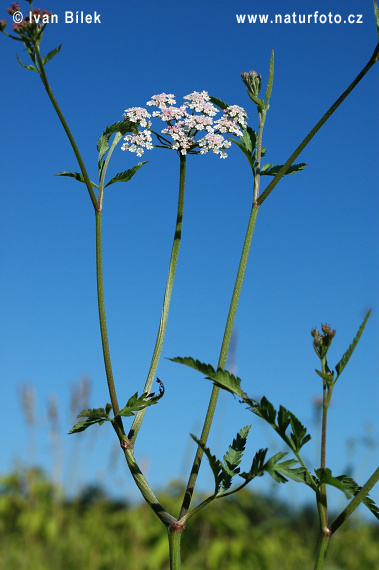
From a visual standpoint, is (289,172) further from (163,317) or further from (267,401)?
(267,401)

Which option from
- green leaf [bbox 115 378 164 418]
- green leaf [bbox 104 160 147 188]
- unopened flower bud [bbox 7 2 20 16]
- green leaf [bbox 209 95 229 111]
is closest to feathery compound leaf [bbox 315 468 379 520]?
green leaf [bbox 115 378 164 418]

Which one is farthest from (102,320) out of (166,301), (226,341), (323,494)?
(323,494)

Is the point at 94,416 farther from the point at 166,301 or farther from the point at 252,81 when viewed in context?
the point at 252,81

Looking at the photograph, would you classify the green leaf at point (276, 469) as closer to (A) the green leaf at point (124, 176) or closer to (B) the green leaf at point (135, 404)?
(B) the green leaf at point (135, 404)

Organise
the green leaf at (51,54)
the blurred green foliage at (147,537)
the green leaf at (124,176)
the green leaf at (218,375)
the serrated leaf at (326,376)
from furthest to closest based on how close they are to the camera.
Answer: the blurred green foliage at (147,537)
the green leaf at (124,176)
the green leaf at (51,54)
the serrated leaf at (326,376)
the green leaf at (218,375)

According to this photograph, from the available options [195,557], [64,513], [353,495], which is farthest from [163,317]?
[64,513]

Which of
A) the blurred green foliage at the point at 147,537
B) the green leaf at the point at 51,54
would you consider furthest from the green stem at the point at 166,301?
the blurred green foliage at the point at 147,537

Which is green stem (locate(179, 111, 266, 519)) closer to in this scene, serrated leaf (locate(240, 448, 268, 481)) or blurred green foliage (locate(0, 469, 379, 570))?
serrated leaf (locate(240, 448, 268, 481))
